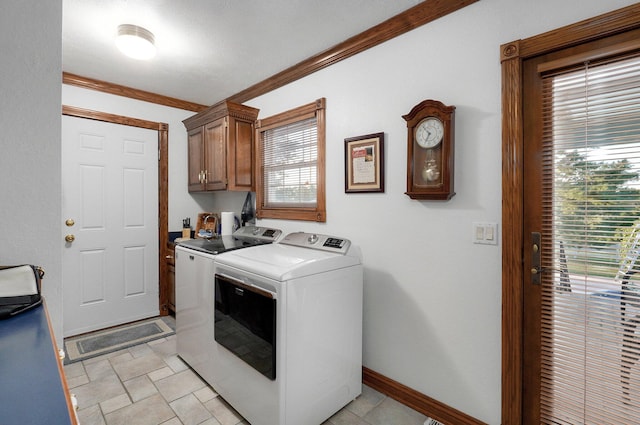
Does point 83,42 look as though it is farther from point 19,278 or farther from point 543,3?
point 543,3

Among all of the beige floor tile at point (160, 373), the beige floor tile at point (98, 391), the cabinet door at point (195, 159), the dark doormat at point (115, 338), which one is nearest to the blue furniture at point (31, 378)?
the beige floor tile at point (98, 391)

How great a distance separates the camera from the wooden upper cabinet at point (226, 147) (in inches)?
120

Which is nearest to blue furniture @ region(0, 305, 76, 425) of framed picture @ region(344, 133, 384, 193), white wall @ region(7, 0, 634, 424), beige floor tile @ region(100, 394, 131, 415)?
white wall @ region(7, 0, 634, 424)

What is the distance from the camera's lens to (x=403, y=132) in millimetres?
2062

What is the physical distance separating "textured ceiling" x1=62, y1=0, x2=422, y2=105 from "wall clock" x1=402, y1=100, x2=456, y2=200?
0.69 meters

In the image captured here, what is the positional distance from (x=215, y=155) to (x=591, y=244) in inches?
119

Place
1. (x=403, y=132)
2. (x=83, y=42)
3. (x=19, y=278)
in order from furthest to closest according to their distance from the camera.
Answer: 1. (x=83, y=42)
2. (x=403, y=132)
3. (x=19, y=278)

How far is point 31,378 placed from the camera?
23.9 inches

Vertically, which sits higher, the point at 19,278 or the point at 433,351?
the point at 19,278

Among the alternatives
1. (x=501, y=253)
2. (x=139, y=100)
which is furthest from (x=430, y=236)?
(x=139, y=100)

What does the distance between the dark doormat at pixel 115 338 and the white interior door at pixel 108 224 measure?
0.11 meters

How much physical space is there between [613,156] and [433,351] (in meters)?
1.37

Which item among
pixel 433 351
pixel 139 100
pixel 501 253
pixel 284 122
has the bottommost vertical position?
pixel 433 351

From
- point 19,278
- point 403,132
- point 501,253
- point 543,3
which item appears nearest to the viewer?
point 19,278
